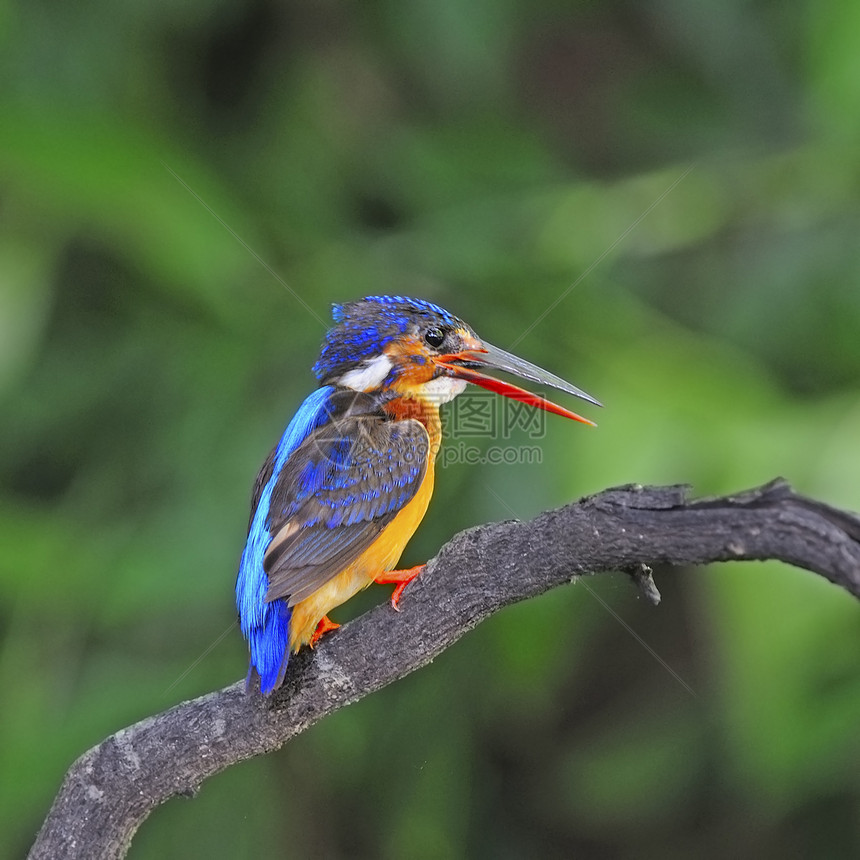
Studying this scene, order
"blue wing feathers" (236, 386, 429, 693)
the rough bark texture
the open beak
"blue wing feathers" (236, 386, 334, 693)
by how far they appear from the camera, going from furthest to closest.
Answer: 1. the open beak
2. "blue wing feathers" (236, 386, 429, 693)
3. "blue wing feathers" (236, 386, 334, 693)
4. the rough bark texture

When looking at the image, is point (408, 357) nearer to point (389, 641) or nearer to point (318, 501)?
point (318, 501)

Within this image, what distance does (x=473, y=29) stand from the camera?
10.3 feet

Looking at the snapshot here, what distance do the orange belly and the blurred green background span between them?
532mm

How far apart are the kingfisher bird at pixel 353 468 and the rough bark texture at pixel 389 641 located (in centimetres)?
6

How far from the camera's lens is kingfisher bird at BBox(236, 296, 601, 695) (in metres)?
1.93

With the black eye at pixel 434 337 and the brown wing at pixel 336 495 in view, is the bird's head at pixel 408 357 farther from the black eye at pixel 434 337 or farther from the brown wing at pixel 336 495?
the brown wing at pixel 336 495

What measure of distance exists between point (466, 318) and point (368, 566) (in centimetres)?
116

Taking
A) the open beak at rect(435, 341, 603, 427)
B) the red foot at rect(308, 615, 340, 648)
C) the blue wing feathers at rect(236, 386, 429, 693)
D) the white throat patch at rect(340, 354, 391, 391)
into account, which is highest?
the white throat patch at rect(340, 354, 391, 391)

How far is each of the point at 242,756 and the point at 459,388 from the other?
97cm

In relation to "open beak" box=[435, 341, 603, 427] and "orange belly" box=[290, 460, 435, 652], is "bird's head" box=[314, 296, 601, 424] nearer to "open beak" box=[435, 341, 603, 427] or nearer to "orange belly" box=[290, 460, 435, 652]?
"open beak" box=[435, 341, 603, 427]

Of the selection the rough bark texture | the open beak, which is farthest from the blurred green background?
the rough bark texture

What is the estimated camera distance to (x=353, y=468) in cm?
207

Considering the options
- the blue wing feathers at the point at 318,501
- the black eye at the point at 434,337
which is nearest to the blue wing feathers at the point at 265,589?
the blue wing feathers at the point at 318,501

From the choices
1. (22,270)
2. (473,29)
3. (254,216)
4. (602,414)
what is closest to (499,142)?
(473,29)
